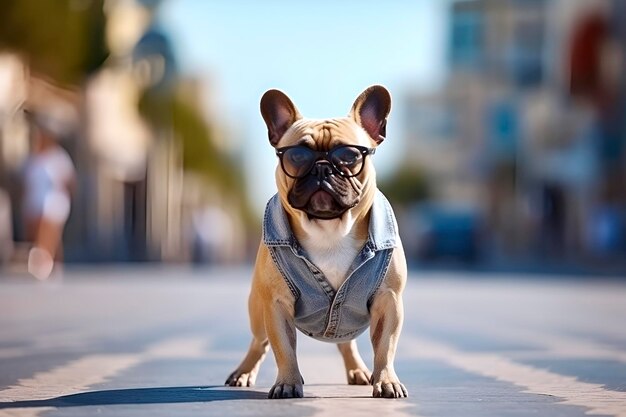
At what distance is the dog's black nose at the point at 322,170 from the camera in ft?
16.2

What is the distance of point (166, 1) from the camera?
147ft

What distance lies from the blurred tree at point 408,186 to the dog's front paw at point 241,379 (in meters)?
106

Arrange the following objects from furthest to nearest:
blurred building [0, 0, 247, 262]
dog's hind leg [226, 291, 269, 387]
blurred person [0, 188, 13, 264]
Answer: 1. blurred building [0, 0, 247, 262]
2. blurred person [0, 188, 13, 264]
3. dog's hind leg [226, 291, 269, 387]

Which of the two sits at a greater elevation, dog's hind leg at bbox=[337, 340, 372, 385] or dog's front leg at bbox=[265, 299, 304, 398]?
dog's front leg at bbox=[265, 299, 304, 398]

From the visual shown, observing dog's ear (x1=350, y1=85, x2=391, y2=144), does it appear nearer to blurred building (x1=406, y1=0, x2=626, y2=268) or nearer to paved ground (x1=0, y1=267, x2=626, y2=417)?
paved ground (x1=0, y1=267, x2=626, y2=417)

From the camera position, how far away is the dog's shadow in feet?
15.8

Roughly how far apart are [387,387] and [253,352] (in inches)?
36.5

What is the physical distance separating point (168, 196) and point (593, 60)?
1943 cm

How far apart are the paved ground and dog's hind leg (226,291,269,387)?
0.24ft

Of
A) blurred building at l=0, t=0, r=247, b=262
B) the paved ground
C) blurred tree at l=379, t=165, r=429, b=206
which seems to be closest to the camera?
the paved ground

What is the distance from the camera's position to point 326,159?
16.4 feet

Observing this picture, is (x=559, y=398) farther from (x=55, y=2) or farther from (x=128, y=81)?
(x=128, y=81)

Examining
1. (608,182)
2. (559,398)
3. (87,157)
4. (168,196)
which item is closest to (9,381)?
(559,398)

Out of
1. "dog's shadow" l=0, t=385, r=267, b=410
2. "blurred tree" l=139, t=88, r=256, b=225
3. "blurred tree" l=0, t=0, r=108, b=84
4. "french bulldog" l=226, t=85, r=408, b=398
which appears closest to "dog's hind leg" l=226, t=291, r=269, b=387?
"dog's shadow" l=0, t=385, r=267, b=410
